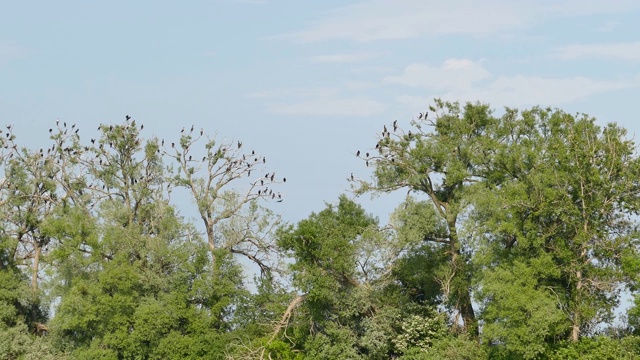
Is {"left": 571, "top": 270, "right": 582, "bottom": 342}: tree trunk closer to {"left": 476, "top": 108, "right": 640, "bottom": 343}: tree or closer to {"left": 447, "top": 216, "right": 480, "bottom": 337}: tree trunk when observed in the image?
{"left": 476, "top": 108, "right": 640, "bottom": 343}: tree

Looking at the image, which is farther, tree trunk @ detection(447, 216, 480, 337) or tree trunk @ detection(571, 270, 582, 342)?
tree trunk @ detection(447, 216, 480, 337)

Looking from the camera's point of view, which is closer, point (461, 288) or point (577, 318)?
point (577, 318)

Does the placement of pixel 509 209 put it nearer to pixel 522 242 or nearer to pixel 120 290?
pixel 522 242

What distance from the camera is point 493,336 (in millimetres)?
35281

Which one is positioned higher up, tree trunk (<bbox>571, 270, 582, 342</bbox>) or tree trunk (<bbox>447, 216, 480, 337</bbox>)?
tree trunk (<bbox>447, 216, 480, 337</bbox>)

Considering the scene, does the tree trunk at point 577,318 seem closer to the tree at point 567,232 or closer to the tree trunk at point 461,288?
the tree at point 567,232

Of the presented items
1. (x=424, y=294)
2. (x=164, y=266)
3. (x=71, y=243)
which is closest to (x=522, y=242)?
(x=424, y=294)

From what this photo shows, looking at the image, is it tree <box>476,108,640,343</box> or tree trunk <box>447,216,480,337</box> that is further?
tree trunk <box>447,216,480,337</box>

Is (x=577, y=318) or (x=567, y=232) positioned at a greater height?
(x=567, y=232)

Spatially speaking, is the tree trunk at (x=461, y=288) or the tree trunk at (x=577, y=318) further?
the tree trunk at (x=461, y=288)

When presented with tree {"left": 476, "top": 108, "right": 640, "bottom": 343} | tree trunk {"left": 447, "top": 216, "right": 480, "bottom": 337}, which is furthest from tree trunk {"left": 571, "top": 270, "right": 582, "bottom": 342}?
tree trunk {"left": 447, "top": 216, "right": 480, "bottom": 337}

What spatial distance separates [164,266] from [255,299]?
3.69 meters

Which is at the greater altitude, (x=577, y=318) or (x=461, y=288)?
(x=461, y=288)

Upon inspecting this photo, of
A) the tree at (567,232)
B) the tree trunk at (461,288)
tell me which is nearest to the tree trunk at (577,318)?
the tree at (567,232)
